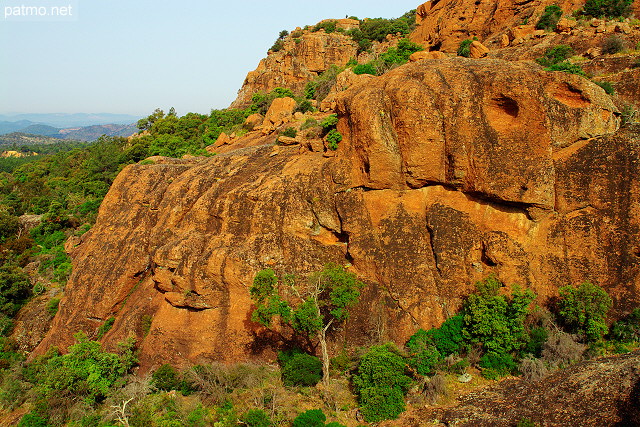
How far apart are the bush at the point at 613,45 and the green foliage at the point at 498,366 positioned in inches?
905

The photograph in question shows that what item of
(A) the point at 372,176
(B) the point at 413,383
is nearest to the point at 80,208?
(A) the point at 372,176

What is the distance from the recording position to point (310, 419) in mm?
14680

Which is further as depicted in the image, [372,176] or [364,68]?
[364,68]

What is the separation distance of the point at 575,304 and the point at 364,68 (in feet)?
104

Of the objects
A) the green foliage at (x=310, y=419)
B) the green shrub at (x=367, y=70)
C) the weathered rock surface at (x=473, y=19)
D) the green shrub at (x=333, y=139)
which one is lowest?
the green foliage at (x=310, y=419)

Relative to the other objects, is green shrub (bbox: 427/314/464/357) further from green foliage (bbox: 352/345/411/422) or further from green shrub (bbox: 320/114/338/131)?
green shrub (bbox: 320/114/338/131)

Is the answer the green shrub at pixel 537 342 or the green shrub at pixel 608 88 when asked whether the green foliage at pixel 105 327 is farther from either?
the green shrub at pixel 608 88

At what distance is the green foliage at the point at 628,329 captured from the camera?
15492mm

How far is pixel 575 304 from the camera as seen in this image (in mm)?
16078

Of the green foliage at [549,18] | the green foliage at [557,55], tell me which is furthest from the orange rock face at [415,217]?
the green foliage at [549,18]

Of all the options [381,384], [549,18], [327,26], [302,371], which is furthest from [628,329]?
[327,26]

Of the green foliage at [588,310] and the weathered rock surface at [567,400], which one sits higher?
the green foliage at [588,310]

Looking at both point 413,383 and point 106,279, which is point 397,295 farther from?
point 106,279

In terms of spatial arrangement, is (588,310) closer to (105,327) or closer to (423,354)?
(423,354)
